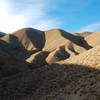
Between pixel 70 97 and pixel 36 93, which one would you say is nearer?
pixel 70 97

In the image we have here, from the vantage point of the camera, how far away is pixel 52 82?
33.8 metres

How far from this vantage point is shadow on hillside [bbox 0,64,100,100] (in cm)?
2956

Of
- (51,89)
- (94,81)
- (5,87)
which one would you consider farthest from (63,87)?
(5,87)

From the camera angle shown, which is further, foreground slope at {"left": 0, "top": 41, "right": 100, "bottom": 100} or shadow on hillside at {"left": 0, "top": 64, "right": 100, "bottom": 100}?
shadow on hillside at {"left": 0, "top": 64, "right": 100, "bottom": 100}

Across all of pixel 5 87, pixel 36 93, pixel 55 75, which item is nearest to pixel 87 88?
pixel 36 93

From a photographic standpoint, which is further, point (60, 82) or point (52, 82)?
point (52, 82)

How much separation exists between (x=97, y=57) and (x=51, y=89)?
27.2 ft

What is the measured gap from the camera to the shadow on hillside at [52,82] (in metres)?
29.6

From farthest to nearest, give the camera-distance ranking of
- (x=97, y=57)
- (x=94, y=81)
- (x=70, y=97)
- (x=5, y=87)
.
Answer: (x=97, y=57), (x=5, y=87), (x=94, y=81), (x=70, y=97)

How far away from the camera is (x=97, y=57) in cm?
3728

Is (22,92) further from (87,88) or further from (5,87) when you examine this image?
(87,88)

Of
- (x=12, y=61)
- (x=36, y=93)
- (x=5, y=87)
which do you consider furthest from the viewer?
(x=12, y=61)

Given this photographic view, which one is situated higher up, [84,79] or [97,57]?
[97,57]

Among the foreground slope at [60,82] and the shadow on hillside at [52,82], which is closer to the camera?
the foreground slope at [60,82]
